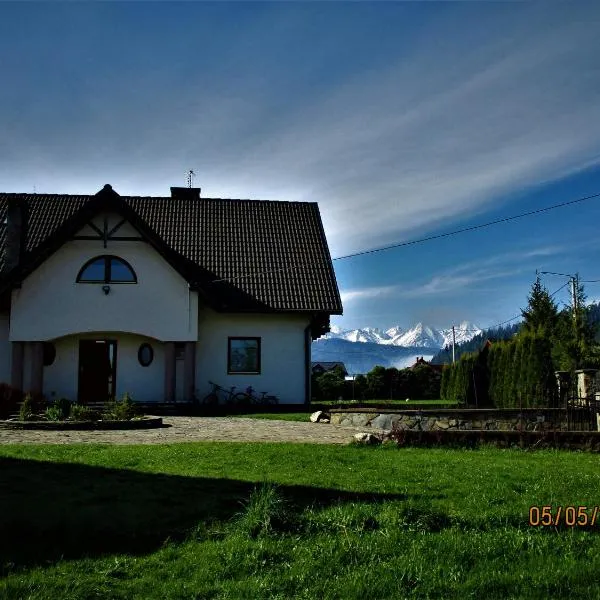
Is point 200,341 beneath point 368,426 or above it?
above

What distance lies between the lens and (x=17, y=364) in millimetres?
21422

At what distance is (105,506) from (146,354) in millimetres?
16345

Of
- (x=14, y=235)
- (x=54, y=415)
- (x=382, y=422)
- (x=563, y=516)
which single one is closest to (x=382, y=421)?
(x=382, y=422)

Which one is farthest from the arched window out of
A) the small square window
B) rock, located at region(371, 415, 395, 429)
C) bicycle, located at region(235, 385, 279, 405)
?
rock, located at region(371, 415, 395, 429)

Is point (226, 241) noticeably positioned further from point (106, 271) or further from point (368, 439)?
point (368, 439)

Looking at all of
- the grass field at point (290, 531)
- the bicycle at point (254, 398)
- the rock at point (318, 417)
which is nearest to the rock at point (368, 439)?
the grass field at point (290, 531)

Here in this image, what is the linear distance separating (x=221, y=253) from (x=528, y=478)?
18.1 meters

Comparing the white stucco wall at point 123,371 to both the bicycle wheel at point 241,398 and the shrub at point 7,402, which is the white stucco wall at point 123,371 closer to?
the bicycle wheel at point 241,398

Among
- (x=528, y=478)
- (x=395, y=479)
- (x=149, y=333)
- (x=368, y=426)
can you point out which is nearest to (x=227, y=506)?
(x=395, y=479)

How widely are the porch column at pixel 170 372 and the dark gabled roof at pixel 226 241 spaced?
2.06 metres

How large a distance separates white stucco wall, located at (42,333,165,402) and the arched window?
1.88 m

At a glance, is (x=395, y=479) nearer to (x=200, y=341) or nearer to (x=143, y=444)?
(x=143, y=444)

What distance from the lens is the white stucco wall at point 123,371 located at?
871 inches

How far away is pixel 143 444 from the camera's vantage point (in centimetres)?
1124
